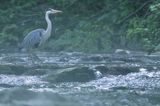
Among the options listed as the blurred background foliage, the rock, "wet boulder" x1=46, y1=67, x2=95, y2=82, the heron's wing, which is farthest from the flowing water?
the heron's wing

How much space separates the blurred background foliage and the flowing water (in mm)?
1747

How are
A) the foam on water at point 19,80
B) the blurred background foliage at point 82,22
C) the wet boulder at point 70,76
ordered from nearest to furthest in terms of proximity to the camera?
the foam on water at point 19,80 < the wet boulder at point 70,76 < the blurred background foliage at point 82,22

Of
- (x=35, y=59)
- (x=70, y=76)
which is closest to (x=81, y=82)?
(x=70, y=76)

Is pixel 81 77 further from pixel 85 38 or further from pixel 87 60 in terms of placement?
pixel 85 38

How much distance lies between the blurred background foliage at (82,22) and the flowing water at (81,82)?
175cm

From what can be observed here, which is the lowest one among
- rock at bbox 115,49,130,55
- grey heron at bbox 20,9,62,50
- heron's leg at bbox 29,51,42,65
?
rock at bbox 115,49,130,55

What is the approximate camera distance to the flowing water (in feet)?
30.8

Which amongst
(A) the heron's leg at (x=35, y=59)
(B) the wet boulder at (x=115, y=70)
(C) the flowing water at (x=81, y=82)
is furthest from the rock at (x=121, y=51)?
(B) the wet boulder at (x=115, y=70)

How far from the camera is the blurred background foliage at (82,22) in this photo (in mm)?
18203

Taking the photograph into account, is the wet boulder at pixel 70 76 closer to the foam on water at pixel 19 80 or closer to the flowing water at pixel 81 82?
the flowing water at pixel 81 82

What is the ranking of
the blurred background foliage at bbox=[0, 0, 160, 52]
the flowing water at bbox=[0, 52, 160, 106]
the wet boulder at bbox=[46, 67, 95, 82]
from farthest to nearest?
the blurred background foliage at bbox=[0, 0, 160, 52], the wet boulder at bbox=[46, 67, 95, 82], the flowing water at bbox=[0, 52, 160, 106]

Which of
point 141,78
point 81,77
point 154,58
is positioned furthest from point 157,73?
point 154,58

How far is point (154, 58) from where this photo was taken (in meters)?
15.2

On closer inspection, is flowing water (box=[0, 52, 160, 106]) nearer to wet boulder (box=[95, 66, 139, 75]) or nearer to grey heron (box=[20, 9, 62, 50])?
wet boulder (box=[95, 66, 139, 75])
